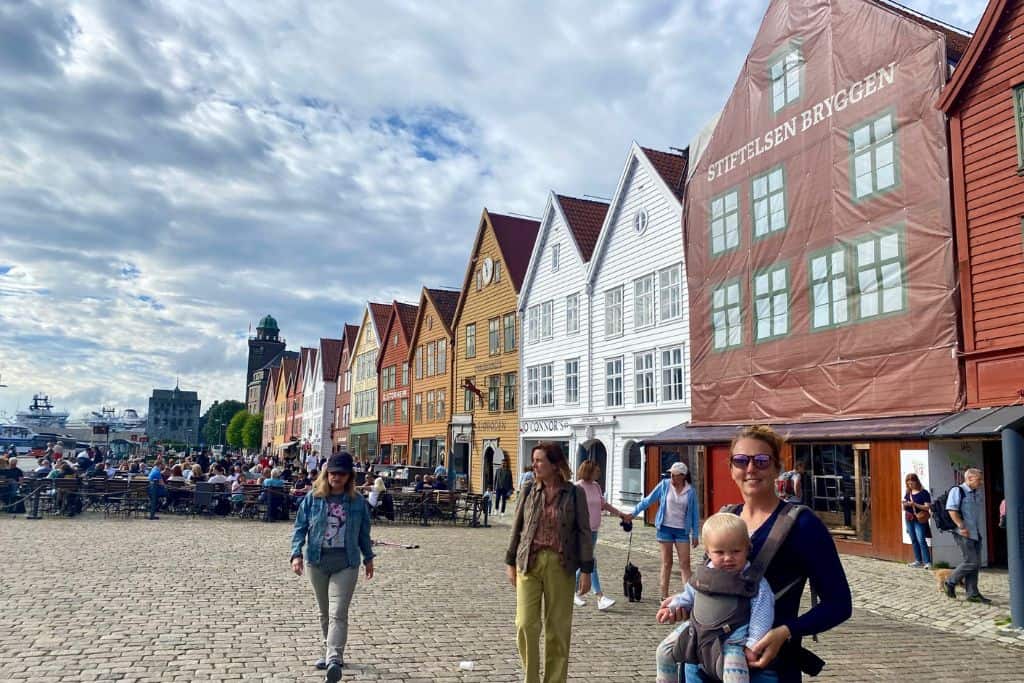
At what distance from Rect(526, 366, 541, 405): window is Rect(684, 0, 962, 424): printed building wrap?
1093 cm

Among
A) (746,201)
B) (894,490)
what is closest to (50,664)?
(894,490)

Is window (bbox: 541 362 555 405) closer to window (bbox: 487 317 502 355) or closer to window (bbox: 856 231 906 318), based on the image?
window (bbox: 487 317 502 355)

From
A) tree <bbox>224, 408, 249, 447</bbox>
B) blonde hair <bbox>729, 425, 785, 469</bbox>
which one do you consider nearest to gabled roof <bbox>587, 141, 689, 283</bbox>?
blonde hair <bbox>729, 425, 785, 469</bbox>

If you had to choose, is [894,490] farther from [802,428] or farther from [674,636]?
[674,636]

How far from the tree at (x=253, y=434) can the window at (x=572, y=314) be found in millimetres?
83808

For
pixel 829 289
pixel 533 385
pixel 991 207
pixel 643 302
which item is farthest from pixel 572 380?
pixel 991 207

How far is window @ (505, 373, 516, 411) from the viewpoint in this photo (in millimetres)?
35656

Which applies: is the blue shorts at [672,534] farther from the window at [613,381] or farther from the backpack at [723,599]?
the window at [613,381]

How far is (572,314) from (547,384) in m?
3.15

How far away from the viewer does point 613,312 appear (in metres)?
28.7

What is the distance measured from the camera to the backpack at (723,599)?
10.4ft

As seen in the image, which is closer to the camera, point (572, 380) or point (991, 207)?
point (991, 207)

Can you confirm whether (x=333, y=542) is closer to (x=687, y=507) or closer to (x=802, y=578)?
(x=802, y=578)

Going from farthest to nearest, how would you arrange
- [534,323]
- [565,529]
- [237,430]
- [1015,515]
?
1. [237,430]
2. [534,323]
3. [1015,515]
4. [565,529]
